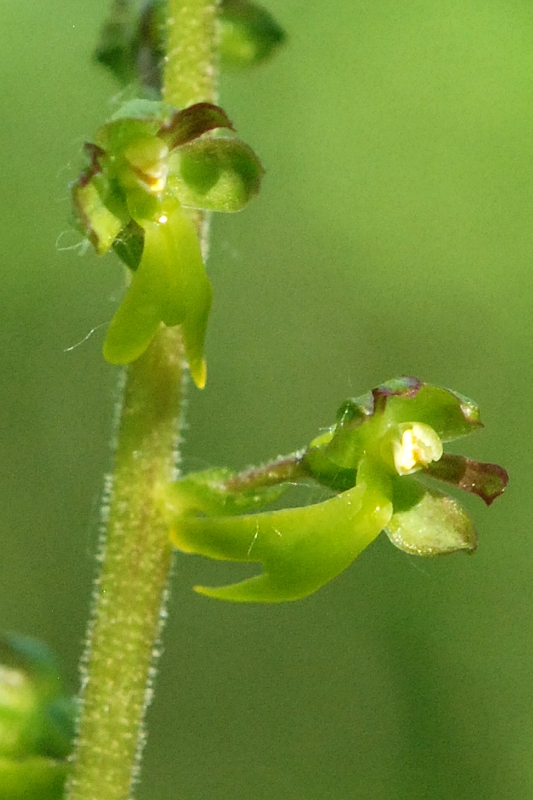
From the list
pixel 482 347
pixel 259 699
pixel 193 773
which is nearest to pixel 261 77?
pixel 482 347

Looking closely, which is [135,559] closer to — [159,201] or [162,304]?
[162,304]

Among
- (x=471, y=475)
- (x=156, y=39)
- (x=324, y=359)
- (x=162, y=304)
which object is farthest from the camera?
(x=324, y=359)

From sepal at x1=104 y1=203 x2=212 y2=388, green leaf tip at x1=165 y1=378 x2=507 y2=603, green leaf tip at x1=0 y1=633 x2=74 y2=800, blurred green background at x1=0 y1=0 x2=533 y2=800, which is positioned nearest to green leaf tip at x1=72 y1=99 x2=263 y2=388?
sepal at x1=104 y1=203 x2=212 y2=388

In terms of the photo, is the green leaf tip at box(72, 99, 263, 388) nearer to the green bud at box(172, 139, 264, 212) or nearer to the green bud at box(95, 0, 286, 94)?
the green bud at box(172, 139, 264, 212)

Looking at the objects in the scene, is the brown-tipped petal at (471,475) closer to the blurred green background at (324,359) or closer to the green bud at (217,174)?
the green bud at (217,174)

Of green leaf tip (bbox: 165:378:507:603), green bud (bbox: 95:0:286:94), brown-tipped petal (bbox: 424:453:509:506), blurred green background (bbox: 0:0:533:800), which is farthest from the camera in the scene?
blurred green background (bbox: 0:0:533:800)

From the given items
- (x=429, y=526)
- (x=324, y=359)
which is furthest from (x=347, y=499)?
(x=324, y=359)
